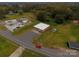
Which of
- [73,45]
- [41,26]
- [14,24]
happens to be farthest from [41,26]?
[73,45]

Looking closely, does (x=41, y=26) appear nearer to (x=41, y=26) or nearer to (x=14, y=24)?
(x=41, y=26)

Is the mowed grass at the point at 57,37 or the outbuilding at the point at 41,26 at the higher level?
the outbuilding at the point at 41,26

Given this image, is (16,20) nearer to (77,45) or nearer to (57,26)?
(57,26)

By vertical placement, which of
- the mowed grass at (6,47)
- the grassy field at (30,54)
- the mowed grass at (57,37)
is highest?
the mowed grass at (57,37)

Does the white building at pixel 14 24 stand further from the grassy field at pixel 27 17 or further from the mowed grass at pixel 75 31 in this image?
the mowed grass at pixel 75 31

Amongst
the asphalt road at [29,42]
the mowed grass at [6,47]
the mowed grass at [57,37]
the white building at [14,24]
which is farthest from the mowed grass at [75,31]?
the mowed grass at [6,47]

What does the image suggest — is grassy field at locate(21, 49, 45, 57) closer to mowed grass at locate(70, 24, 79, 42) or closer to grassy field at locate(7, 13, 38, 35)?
grassy field at locate(7, 13, 38, 35)
